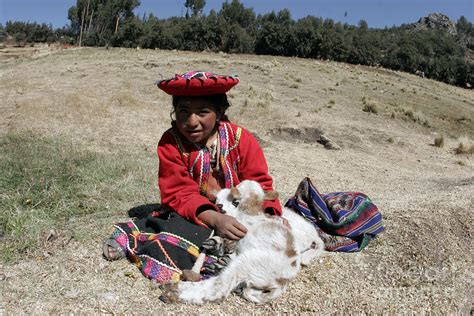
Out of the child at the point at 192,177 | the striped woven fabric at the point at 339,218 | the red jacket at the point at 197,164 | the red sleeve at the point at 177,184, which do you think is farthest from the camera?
the striped woven fabric at the point at 339,218

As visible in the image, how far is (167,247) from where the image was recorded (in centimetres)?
263

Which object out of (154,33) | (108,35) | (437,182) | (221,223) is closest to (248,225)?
(221,223)

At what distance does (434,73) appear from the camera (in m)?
36.6

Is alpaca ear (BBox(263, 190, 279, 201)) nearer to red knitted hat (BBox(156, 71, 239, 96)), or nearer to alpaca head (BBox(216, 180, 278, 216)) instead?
alpaca head (BBox(216, 180, 278, 216))

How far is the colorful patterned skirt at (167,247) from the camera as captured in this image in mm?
2605

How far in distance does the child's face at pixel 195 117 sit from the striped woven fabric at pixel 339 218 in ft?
3.25

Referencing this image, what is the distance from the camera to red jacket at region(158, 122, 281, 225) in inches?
112

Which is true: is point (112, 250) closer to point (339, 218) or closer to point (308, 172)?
point (339, 218)

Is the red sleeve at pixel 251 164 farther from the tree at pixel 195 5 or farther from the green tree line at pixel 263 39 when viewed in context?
the tree at pixel 195 5

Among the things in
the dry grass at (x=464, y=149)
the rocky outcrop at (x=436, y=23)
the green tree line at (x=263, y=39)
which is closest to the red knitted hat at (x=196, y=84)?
the dry grass at (x=464, y=149)

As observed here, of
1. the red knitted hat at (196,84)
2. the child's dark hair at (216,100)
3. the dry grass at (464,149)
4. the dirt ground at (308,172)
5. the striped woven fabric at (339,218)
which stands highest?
the red knitted hat at (196,84)

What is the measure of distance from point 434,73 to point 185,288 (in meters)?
39.0

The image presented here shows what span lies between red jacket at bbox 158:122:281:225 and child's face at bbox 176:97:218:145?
16cm

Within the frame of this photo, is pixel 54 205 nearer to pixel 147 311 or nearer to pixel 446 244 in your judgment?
pixel 147 311
